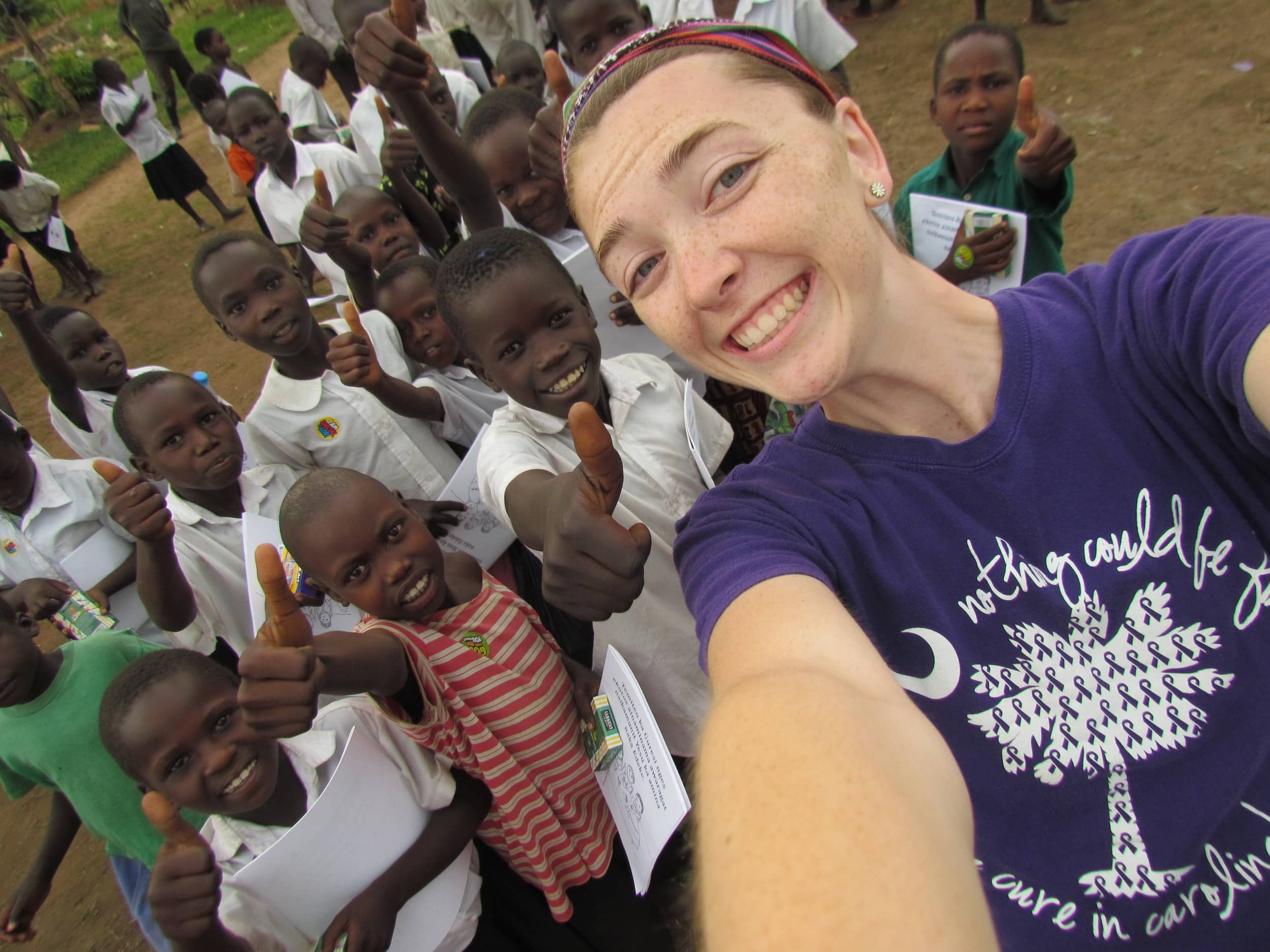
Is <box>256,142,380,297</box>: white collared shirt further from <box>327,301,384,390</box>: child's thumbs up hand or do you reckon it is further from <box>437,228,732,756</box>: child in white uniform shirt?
<box>437,228,732,756</box>: child in white uniform shirt

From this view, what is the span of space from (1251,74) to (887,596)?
235 inches

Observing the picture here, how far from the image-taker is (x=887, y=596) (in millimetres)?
1020

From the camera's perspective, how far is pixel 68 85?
15758 mm

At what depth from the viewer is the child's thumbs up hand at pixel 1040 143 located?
2055 mm

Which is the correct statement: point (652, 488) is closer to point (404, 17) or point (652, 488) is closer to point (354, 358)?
point (354, 358)

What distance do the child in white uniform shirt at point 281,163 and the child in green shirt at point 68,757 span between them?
2900mm

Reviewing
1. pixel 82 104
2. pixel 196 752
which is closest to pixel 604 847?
pixel 196 752

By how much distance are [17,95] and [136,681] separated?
1854 cm

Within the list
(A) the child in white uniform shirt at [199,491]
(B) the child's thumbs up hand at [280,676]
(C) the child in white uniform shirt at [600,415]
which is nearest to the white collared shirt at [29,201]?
(A) the child in white uniform shirt at [199,491]

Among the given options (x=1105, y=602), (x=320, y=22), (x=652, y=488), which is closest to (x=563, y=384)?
(x=652, y=488)

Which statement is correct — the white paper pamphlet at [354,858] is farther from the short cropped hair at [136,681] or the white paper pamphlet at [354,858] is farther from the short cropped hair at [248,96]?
the short cropped hair at [248,96]

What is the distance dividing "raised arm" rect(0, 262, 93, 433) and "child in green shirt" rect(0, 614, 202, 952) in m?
1.51

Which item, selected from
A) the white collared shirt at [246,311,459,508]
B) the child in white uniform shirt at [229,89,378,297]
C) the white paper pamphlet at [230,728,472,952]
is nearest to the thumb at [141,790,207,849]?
the white paper pamphlet at [230,728,472,952]

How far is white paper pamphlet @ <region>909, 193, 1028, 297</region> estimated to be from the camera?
7.06 ft
